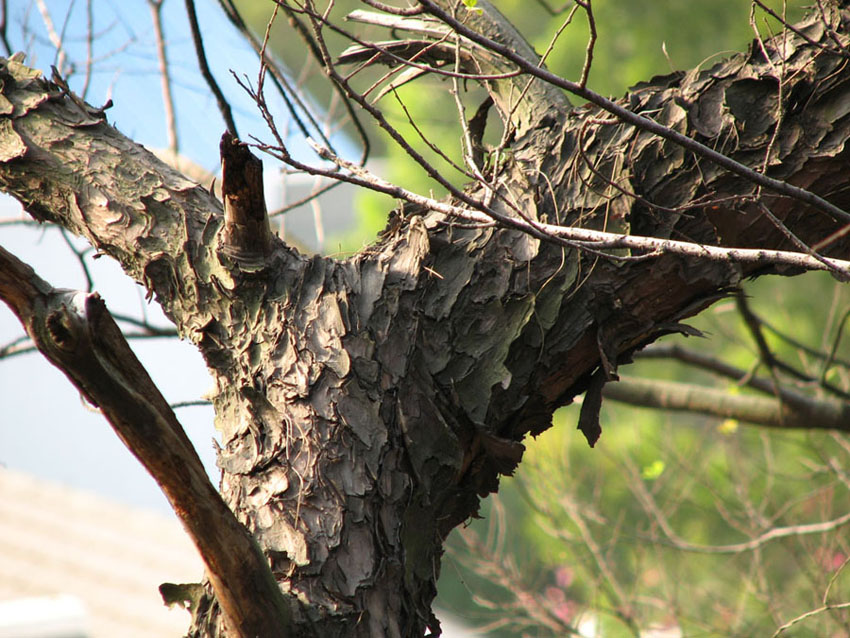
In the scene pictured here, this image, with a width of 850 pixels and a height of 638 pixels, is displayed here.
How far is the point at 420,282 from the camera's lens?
1.26m

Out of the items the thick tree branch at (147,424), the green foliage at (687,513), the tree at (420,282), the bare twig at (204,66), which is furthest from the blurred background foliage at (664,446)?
the thick tree branch at (147,424)

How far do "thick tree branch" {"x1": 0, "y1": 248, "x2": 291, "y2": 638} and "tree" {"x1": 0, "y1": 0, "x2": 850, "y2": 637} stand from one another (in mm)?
88

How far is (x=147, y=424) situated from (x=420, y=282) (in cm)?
52

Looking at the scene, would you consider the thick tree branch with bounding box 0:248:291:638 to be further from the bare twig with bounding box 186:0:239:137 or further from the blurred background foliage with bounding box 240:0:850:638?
the blurred background foliage with bounding box 240:0:850:638

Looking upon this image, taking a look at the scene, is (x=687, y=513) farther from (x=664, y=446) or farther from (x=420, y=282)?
(x=420, y=282)

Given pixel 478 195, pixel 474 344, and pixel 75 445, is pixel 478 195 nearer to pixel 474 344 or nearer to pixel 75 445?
pixel 474 344

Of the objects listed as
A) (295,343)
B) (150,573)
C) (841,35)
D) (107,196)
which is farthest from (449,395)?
(150,573)

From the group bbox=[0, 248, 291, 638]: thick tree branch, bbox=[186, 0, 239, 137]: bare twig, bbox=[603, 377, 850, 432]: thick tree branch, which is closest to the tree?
bbox=[0, 248, 291, 638]: thick tree branch

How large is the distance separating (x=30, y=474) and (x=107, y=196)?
5.86m

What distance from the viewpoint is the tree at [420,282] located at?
110cm

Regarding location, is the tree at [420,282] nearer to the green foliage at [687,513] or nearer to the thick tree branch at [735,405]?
the thick tree branch at [735,405]

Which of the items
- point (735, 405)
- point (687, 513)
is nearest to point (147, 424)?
point (735, 405)

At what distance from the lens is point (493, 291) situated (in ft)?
4.19

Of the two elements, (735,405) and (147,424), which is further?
(735,405)
